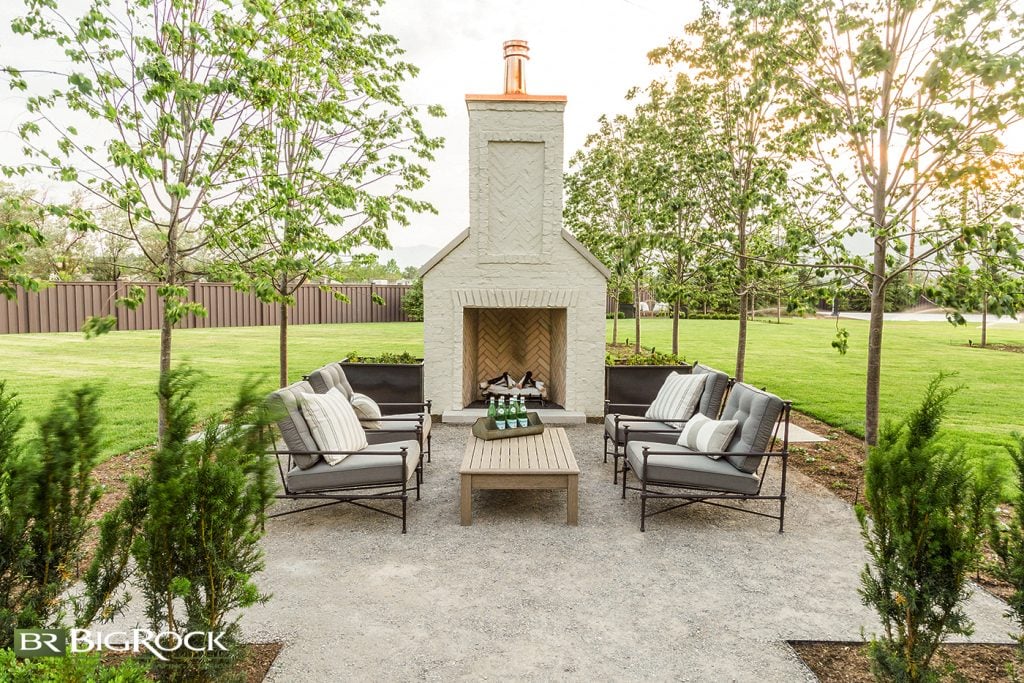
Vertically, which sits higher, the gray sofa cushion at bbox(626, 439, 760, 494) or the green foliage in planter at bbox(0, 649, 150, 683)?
the green foliage in planter at bbox(0, 649, 150, 683)

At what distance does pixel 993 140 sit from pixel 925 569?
12.3 feet

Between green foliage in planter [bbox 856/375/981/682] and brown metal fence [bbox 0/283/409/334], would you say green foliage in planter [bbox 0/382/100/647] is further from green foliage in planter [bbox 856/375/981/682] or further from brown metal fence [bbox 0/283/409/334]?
brown metal fence [bbox 0/283/409/334]

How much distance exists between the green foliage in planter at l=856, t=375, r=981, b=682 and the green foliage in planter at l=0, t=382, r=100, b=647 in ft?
9.63

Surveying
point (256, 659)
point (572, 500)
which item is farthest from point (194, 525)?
point (572, 500)

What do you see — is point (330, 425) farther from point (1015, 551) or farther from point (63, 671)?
point (1015, 551)

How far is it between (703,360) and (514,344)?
264 inches

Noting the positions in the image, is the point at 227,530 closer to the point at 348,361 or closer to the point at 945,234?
the point at 945,234

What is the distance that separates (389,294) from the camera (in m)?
30.1

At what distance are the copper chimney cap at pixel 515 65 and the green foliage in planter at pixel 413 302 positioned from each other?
20.6m

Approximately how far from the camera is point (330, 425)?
183 inches

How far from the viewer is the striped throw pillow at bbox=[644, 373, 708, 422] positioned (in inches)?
227

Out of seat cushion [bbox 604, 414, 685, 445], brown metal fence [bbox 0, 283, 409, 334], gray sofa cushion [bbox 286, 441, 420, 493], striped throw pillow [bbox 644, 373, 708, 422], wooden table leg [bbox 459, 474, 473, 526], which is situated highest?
brown metal fence [bbox 0, 283, 409, 334]

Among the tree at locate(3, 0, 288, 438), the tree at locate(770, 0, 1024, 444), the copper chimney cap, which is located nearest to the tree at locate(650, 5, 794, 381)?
the tree at locate(770, 0, 1024, 444)

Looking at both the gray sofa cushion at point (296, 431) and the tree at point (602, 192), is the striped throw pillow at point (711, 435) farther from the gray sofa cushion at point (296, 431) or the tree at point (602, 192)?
the tree at point (602, 192)
